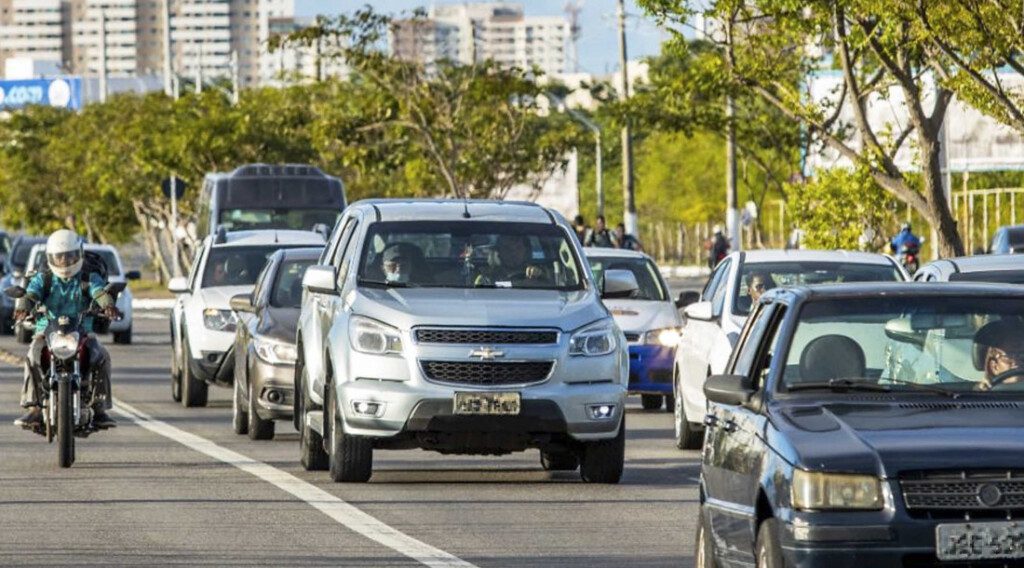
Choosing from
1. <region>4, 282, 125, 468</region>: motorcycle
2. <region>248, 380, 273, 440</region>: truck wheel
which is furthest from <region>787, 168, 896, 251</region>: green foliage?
<region>4, 282, 125, 468</region>: motorcycle

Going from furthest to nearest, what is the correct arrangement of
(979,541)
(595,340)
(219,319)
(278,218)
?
(278,218)
(219,319)
(595,340)
(979,541)

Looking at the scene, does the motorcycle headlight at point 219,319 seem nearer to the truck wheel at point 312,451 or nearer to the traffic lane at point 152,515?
the traffic lane at point 152,515

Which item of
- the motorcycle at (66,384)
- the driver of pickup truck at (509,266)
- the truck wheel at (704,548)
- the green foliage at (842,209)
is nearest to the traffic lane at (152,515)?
the motorcycle at (66,384)

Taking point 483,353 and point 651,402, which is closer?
point 483,353

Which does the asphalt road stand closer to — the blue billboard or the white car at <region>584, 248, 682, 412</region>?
the white car at <region>584, 248, 682, 412</region>

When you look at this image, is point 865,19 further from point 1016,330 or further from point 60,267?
point 1016,330

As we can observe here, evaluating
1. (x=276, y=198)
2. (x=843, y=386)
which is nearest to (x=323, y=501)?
(x=843, y=386)

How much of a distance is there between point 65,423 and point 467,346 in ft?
10.9

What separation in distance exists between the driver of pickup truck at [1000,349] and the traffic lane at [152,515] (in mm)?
3384

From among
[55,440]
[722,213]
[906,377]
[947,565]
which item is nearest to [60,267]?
[55,440]

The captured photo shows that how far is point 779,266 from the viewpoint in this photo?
2048cm

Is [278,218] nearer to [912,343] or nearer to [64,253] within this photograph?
[64,253]

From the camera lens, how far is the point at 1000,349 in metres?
10.4

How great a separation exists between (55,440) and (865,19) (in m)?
14.1
